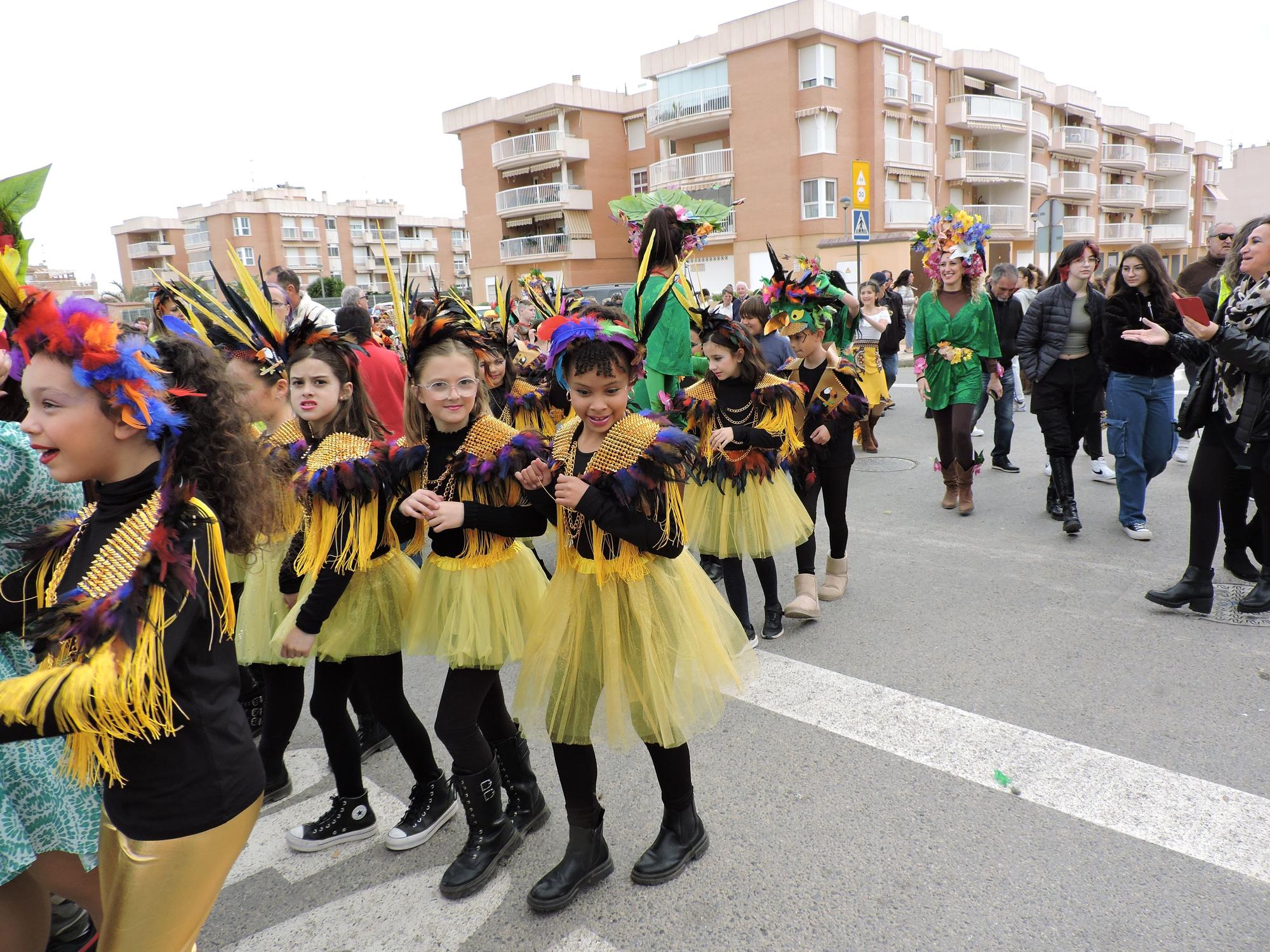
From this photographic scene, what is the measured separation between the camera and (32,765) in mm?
2258

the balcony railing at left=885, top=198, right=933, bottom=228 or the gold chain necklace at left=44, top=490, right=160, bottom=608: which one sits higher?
the balcony railing at left=885, top=198, right=933, bottom=228

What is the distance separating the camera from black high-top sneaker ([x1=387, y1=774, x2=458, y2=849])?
10.2 feet

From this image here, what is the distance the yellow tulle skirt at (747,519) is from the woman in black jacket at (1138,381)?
9.88ft

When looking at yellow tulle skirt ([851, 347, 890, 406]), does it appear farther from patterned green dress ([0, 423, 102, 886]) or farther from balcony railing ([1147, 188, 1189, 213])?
balcony railing ([1147, 188, 1189, 213])

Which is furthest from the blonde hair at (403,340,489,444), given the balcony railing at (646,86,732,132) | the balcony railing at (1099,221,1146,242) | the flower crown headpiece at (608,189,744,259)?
the balcony railing at (1099,221,1146,242)

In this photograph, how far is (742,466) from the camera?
15.7ft

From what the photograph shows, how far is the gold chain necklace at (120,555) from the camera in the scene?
1.81m

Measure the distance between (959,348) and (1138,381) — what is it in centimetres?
144

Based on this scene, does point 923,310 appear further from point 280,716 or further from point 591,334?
point 280,716

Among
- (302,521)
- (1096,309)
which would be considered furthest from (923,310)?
(302,521)

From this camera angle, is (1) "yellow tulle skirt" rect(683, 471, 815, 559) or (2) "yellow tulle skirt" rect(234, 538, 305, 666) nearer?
(2) "yellow tulle skirt" rect(234, 538, 305, 666)

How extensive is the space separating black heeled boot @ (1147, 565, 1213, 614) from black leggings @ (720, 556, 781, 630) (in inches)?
88.7

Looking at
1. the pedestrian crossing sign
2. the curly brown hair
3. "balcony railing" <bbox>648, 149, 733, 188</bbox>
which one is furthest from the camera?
"balcony railing" <bbox>648, 149, 733, 188</bbox>

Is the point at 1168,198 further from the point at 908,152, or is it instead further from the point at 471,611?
the point at 471,611
